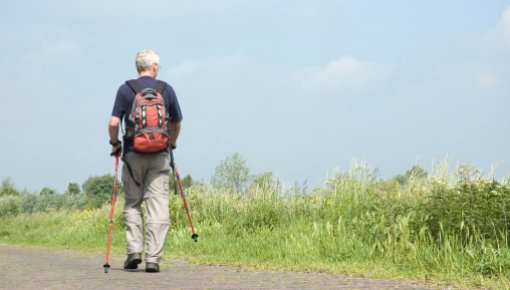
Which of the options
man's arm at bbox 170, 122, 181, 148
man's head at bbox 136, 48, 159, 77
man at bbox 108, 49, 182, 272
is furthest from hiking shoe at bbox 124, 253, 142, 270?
man's head at bbox 136, 48, 159, 77

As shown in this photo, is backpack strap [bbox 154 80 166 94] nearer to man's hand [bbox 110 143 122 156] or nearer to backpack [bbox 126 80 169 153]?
backpack [bbox 126 80 169 153]

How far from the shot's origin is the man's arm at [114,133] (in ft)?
26.4

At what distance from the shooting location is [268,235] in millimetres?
12195

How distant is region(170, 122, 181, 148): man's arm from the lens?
832 centimetres

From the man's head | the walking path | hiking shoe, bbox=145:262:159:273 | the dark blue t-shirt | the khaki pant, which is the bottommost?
the walking path

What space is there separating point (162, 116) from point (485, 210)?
15.1 feet

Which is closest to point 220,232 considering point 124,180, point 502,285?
point 124,180

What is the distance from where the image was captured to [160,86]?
8102 mm

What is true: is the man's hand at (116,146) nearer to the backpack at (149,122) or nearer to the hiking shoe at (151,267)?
the backpack at (149,122)

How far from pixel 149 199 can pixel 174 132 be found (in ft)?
2.92

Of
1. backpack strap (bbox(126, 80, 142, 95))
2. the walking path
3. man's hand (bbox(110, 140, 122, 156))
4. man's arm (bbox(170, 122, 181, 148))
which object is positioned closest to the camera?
the walking path

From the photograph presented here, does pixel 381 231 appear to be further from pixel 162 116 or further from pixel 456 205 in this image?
→ pixel 162 116

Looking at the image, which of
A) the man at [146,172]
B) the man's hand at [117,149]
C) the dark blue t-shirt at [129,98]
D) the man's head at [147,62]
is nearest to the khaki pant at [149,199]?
the man at [146,172]

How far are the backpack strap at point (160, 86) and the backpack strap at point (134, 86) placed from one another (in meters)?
0.20
